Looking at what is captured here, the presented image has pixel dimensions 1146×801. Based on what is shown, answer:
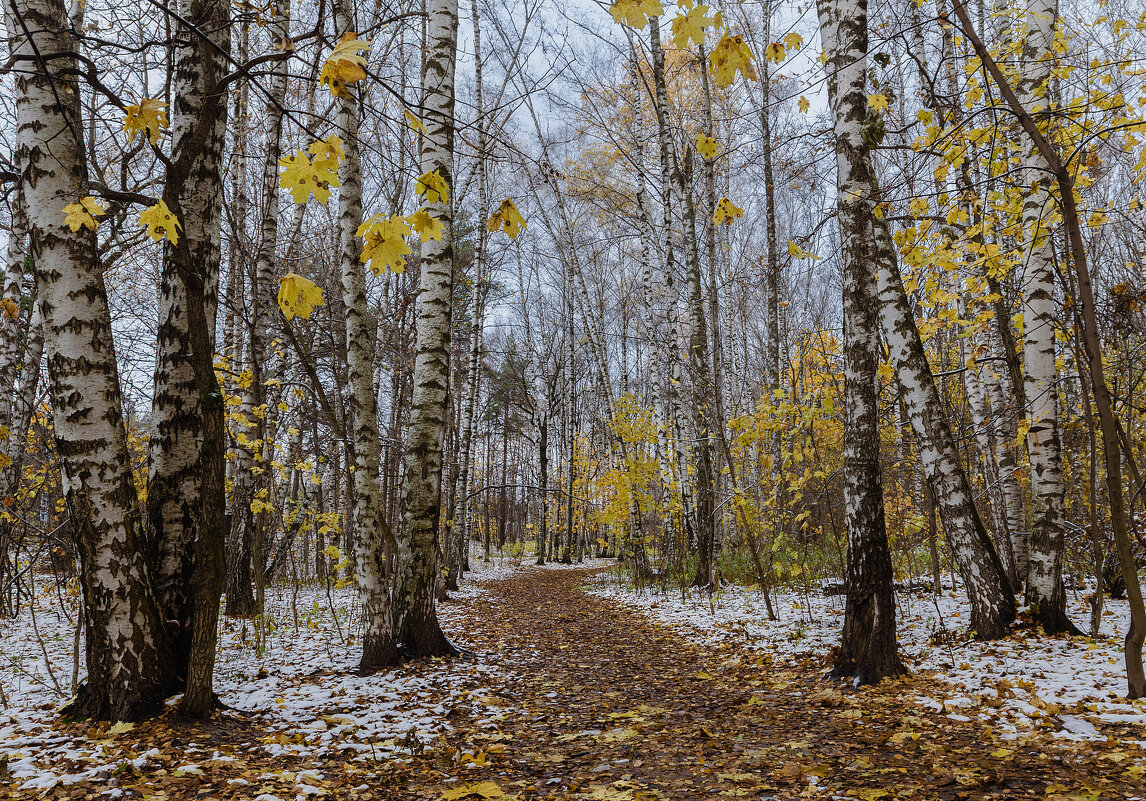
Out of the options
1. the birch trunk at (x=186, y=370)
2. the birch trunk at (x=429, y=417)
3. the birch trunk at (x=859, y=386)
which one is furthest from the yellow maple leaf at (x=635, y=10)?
the birch trunk at (x=429, y=417)

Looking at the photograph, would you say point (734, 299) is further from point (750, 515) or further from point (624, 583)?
point (750, 515)

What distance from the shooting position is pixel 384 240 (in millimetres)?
1905

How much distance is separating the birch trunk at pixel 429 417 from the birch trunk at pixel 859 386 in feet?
9.61

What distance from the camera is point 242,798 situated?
225cm

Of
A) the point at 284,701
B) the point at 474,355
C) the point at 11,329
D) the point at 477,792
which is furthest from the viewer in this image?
the point at 474,355

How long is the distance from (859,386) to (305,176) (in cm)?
348

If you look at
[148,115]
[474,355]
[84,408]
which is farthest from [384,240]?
[474,355]

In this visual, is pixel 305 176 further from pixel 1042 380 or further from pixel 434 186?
pixel 1042 380

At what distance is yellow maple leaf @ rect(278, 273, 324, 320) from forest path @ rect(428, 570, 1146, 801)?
2.06 meters

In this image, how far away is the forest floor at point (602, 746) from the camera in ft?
7.68

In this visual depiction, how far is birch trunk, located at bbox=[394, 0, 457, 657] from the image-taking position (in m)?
4.58

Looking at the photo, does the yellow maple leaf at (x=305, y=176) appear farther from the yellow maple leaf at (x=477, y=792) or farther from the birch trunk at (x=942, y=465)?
the birch trunk at (x=942, y=465)

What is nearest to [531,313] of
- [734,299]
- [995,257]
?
[734,299]

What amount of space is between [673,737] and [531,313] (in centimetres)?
1950
